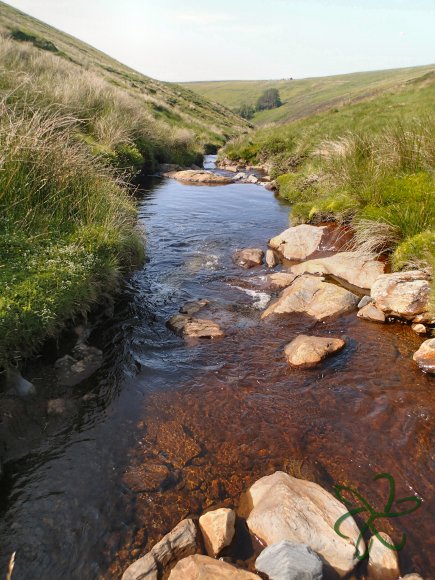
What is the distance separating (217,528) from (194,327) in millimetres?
4111

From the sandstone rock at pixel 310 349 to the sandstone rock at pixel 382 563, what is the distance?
302 centimetres

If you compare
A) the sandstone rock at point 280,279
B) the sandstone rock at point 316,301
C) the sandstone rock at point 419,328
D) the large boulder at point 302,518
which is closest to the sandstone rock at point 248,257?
the sandstone rock at point 280,279

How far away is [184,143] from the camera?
1287 inches

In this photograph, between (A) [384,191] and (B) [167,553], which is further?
(A) [384,191]

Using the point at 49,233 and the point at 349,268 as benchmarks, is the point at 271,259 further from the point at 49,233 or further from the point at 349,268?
the point at 49,233

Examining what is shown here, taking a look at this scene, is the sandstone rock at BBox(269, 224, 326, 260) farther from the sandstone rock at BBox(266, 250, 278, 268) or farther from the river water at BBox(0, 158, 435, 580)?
the river water at BBox(0, 158, 435, 580)

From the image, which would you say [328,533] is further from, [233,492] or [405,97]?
[405,97]

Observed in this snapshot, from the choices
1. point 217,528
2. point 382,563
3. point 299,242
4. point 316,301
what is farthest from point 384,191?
point 217,528

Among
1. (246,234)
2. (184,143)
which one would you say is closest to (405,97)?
(184,143)

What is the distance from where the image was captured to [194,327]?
301 inches

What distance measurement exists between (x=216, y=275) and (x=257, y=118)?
116m

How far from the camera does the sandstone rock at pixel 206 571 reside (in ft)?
11.3

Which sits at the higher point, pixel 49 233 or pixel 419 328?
pixel 49 233

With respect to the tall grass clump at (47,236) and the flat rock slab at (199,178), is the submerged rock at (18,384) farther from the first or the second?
the flat rock slab at (199,178)
